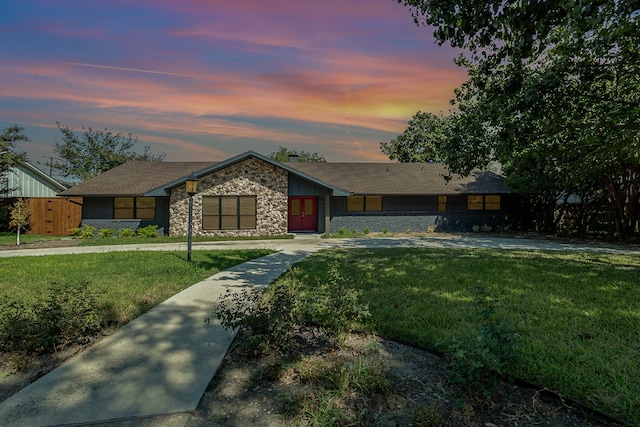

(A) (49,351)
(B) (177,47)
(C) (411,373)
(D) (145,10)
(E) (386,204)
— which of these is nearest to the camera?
(C) (411,373)

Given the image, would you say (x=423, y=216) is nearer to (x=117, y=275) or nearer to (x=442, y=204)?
(x=442, y=204)

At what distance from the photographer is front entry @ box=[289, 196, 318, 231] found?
20.6 meters

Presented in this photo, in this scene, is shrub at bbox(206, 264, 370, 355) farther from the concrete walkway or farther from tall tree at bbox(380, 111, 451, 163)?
tall tree at bbox(380, 111, 451, 163)

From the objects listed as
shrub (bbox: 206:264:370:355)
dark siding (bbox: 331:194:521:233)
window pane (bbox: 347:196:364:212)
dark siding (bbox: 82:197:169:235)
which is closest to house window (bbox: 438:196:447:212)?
dark siding (bbox: 331:194:521:233)

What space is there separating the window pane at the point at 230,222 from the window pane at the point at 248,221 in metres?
0.32

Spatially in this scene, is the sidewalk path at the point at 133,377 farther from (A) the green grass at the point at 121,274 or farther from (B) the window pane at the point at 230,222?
(B) the window pane at the point at 230,222

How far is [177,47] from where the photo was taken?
9.01m

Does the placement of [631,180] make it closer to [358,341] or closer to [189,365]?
[358,341]

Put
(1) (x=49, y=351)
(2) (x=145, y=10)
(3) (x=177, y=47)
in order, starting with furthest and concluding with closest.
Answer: (3) (x=177, y=47), (2) (x=145, y=10), (1) (x=49, y=351)

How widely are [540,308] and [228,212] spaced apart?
51.6 feet

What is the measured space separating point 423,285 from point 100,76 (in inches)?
426

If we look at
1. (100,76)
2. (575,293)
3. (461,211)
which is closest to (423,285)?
(575,293)

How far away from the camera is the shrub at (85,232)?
58.1ft

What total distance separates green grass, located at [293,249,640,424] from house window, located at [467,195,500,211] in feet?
38.4
